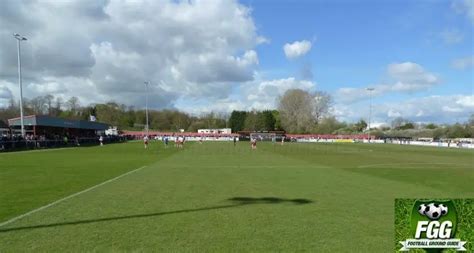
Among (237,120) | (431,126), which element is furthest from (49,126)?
(431,126)

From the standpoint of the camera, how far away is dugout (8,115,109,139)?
66500 millimetres

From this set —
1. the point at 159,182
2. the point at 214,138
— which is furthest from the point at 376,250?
the point at 214,138

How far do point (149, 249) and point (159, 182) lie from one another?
35.2 feet

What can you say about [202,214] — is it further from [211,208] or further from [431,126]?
[431,126]

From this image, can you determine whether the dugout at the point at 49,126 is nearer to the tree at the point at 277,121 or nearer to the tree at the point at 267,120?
the tree at the point at 277,121

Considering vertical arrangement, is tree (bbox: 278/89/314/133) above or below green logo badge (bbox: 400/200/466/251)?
above

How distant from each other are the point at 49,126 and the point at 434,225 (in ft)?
259

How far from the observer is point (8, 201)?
12797mm

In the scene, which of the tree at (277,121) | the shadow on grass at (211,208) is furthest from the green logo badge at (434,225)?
Answer: the tree at (277,121)

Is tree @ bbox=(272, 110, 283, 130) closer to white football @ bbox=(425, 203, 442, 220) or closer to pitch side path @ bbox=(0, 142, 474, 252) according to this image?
pitch side path @ bbox=(0, 142, 474, 252)

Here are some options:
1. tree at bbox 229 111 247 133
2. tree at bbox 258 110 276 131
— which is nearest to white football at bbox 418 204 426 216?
tree at bbox 258 110 276 131

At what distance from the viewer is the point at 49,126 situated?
75250 millimetres

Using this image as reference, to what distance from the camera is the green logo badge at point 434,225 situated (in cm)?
372

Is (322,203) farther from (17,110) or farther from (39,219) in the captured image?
(17,110)
